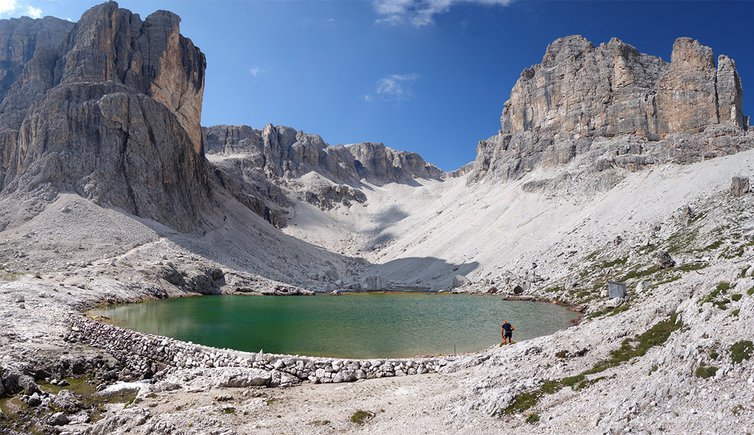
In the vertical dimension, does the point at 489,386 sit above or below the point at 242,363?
above

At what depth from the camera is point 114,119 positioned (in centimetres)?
10444

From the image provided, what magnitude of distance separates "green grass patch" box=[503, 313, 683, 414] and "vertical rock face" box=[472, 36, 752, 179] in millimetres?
90571

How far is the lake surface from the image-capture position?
32.2m

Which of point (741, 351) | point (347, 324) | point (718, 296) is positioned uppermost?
point (718, 296)

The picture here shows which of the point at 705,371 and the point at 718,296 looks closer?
the point at 705,371

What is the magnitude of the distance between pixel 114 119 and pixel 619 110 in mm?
121026

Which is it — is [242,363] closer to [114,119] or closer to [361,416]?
[361,416]

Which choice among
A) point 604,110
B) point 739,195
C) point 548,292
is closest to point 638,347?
point 548,292

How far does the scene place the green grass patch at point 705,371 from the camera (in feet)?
36.9

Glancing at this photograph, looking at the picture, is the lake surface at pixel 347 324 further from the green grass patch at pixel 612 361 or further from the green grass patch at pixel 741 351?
the green grass patch at pixel 741 351

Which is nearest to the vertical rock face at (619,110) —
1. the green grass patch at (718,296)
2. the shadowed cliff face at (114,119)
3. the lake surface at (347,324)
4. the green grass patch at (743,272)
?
the lake surface at (347,324)

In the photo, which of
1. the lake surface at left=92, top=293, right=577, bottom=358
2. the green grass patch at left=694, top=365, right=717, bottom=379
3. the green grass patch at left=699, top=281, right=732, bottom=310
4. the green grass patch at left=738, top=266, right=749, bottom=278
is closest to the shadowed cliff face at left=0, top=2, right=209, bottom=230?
the lake surface at left=92, top=293, right=577, bottom=358

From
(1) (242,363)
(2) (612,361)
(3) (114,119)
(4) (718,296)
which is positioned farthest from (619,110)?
(3) (114,119)

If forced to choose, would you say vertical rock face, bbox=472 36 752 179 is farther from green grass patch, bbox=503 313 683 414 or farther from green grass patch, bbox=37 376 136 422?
green grass patch, bbox=37 376 136 422
